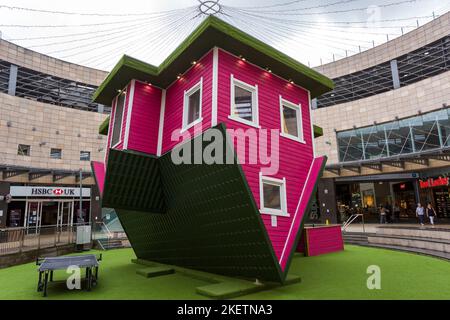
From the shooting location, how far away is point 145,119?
1039 cm

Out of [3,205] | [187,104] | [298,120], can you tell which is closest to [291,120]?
[298,120]

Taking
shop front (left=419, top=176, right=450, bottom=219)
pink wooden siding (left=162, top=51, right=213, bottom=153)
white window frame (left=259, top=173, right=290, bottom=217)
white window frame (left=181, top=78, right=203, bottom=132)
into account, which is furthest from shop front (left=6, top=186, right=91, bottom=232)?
shop front (left=419, top=176, right=450, bottom=219)

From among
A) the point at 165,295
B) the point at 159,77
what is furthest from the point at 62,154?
the point at 165,295

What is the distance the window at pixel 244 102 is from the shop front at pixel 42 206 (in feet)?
61.5

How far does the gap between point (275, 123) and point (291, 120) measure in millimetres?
1329

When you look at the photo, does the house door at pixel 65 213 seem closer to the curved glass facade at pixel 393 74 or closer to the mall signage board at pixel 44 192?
the mall signage board at pixel 44 192

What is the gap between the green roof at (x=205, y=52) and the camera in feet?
27.5

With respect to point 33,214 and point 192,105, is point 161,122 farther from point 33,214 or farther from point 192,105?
point 33,214

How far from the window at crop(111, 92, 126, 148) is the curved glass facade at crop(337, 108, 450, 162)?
22.5m

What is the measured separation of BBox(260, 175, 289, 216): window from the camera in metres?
8.87
